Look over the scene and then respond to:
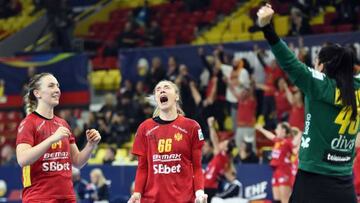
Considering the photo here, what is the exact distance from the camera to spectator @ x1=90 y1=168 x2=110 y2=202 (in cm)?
1581

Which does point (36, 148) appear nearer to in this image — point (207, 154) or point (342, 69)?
point (342, 69)

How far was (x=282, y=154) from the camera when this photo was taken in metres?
14.3

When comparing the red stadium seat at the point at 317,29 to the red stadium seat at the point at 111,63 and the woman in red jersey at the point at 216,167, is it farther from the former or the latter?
the red stadium seat at the point at 111,63

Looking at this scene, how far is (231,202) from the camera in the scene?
14.7 meters

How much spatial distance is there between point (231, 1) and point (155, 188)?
1504 cm

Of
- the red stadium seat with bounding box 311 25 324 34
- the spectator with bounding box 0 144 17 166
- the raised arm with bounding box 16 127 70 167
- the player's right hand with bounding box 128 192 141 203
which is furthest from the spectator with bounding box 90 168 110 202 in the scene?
the raised arm with bounding box 16 127 70 167

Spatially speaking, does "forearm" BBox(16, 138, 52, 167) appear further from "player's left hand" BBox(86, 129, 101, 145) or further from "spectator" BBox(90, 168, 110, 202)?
"spectator" BBox(90, 168, 110, 202)

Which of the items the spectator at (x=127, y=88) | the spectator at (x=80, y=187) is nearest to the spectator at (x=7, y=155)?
the spectator at (x=127, y=88)

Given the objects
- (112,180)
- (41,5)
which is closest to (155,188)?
(112,180)

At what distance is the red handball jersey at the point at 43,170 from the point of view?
24.4ft

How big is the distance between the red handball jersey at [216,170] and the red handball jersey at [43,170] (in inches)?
297

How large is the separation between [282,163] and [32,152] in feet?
25.6

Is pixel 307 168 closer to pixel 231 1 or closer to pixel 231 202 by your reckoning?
pixel 231 202

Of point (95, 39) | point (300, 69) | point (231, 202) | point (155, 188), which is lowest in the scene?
point (231, 202)
